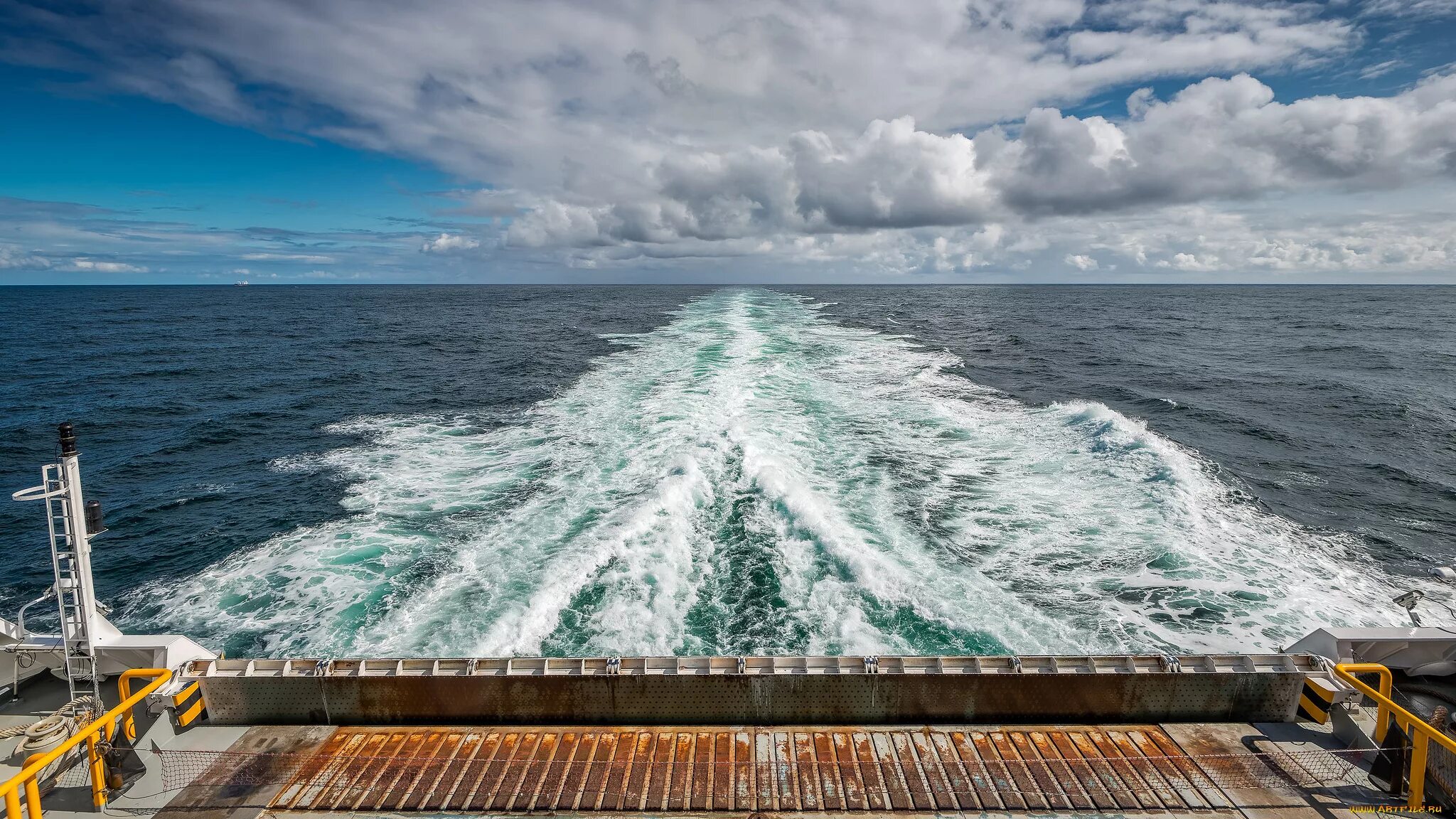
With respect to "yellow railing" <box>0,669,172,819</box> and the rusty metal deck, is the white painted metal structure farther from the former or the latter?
the rusty metal deck

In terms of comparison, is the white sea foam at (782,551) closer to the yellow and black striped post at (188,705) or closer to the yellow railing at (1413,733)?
the yellow and black striped post at (188,705)

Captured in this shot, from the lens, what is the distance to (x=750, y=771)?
7.36 meters

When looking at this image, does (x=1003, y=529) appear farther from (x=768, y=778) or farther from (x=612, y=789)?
(x=612, y=789)

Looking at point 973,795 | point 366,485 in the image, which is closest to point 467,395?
point 366,485

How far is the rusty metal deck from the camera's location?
6.96m

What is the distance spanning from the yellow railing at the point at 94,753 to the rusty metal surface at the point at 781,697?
752 mm

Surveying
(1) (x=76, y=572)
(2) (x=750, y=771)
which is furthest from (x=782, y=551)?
(1) (x=76, y=572)

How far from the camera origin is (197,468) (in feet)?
83.5

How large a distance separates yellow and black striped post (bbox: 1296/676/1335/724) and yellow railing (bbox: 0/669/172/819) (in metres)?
13.6

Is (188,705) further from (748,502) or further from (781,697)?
(748,502)

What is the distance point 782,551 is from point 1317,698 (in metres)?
9.63

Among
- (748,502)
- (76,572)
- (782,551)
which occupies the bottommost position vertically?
(782,551)

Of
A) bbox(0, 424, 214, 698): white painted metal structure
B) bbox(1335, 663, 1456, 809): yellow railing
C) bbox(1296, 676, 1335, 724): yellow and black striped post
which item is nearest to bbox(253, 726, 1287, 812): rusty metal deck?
bbox(1335, 663, 1456, 809): yellow railing

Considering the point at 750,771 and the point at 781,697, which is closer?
the point at 750,771
